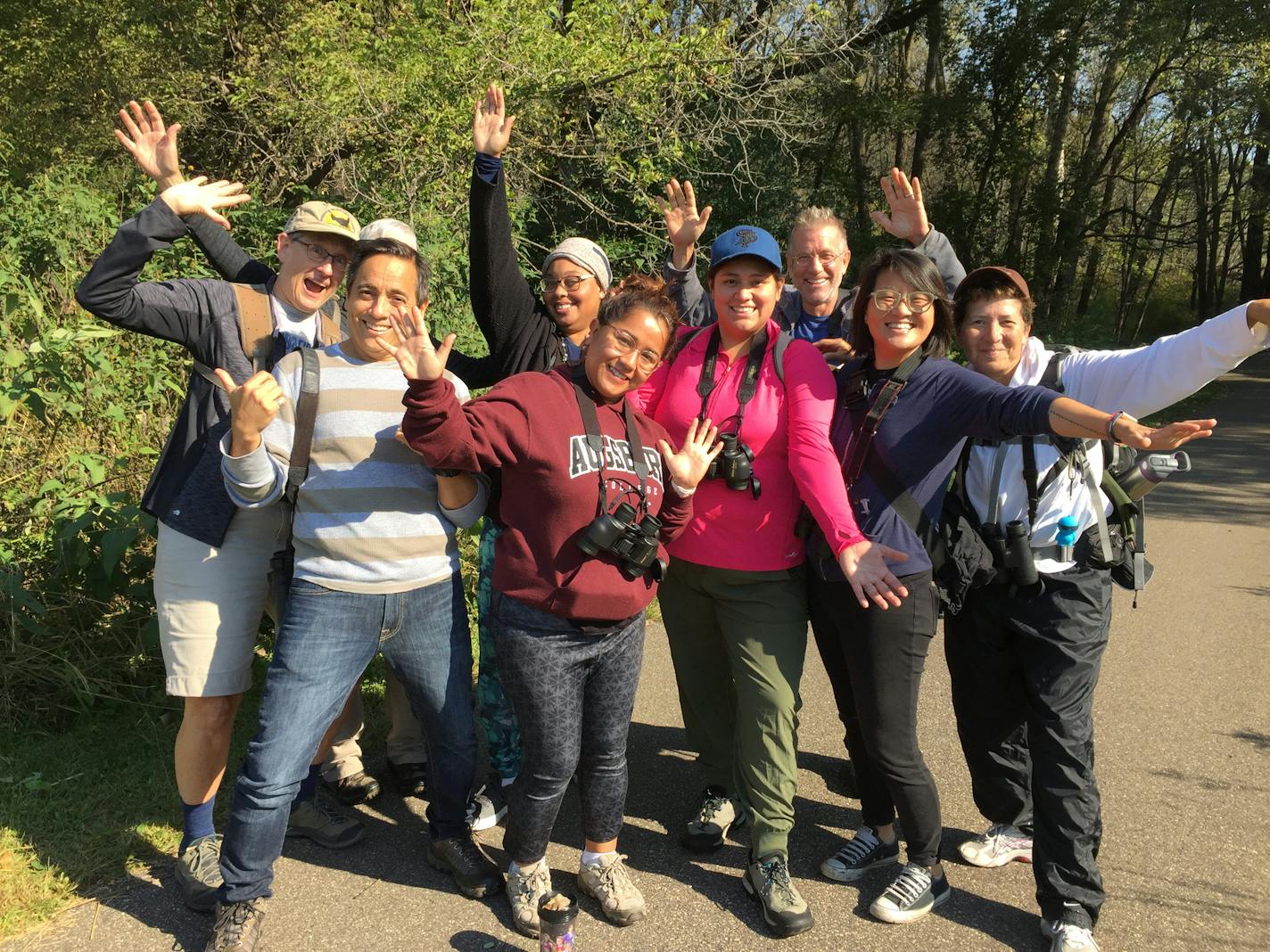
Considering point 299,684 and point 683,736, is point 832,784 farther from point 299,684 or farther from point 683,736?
point 299,684

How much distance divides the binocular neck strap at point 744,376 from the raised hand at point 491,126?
1070 mm

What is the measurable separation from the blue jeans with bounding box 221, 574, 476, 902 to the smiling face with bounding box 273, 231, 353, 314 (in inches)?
36.3

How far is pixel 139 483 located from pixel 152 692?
130 centimetres

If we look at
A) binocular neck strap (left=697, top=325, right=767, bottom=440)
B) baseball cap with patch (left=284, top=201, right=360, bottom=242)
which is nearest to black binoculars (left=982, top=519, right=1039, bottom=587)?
binocular neck strap (left=697, top=325, right=767, bottom=440)

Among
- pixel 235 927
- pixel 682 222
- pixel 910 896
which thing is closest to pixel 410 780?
pixel 235 927

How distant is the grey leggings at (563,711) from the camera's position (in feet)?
9.12

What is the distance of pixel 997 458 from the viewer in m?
3.02

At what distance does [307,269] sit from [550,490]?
108cm

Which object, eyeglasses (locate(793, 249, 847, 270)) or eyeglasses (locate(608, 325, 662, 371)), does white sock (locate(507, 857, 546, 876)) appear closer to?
eyeglasses (locate(608, 325, 662, 371))

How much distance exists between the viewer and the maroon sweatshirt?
269cm

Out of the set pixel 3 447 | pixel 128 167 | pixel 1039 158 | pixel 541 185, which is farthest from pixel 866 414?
pixel 1039 158

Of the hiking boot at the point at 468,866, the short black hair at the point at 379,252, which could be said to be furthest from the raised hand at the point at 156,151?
the hiking boot at the point at 468,866

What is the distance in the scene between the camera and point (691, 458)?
2953 mm

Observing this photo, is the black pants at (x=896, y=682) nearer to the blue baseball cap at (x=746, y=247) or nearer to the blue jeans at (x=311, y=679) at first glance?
the blue baseball cap at (x=746, y=247)
